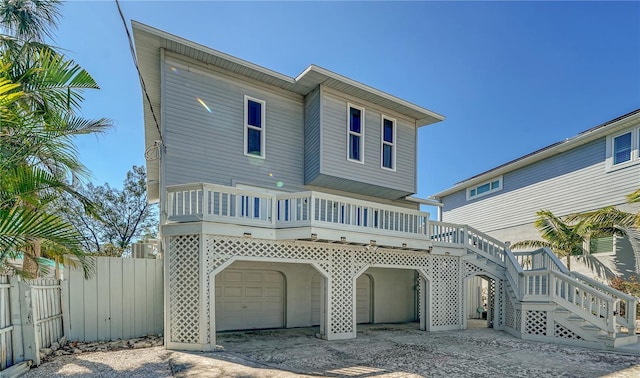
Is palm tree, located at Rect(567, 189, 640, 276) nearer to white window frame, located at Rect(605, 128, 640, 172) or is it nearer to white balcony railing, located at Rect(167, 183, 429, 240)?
white window frame, located at Rect(605, 128, 640, 172)

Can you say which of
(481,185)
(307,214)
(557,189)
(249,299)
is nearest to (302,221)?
(307,214)

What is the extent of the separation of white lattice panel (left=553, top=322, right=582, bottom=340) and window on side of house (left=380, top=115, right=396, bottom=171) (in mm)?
6143

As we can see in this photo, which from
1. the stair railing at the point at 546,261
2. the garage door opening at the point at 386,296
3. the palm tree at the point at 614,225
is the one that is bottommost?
the garage door opening at the point at 386,296

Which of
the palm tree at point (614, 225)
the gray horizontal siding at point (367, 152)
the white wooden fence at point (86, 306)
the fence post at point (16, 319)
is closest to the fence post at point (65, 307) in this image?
the white wooden fence at point (86, 306)

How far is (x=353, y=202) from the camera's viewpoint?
8.60 meters

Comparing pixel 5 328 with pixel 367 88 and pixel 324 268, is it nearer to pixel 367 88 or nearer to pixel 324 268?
pixel 324 268

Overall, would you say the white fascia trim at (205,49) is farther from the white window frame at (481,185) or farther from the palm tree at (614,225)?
the white window frame at (481,185)

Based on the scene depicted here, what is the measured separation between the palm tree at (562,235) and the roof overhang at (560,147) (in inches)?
111

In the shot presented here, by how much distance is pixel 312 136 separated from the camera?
34.3ft

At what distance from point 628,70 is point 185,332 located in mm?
17248

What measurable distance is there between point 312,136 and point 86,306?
23.0 feet

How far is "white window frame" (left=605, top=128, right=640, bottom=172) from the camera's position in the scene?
445 inches

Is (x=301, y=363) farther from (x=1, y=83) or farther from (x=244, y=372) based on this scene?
(x=1, y=83)

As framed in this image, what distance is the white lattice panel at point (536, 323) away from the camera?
8898 mm
